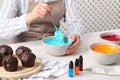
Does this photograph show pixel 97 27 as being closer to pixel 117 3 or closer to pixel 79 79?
pixel 117 3

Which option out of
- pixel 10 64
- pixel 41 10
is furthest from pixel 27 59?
pixel 41 10

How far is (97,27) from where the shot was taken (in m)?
2.51

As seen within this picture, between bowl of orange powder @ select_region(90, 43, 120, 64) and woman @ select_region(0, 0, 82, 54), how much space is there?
4.7 inches

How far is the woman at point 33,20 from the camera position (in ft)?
4.12

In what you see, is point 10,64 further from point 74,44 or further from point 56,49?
point 74,44

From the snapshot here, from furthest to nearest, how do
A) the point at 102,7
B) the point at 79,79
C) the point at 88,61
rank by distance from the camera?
the point at 102,7 < the point at 88,61 < the point at 79,79

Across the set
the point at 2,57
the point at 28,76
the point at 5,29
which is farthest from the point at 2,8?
the point at 28,76

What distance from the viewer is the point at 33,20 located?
48.1 inches

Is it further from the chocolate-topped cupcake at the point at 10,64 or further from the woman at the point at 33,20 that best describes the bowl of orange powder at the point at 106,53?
the chocolate-topped cupcake at the point at 10,64

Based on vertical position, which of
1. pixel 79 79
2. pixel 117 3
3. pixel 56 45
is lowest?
pixel 79 79

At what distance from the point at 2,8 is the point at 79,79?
612 millimetres

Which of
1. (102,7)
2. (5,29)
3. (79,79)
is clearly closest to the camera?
(79,79)

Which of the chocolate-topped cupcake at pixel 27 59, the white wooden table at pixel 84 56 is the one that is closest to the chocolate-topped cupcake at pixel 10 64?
the chocolate-topped cupcake at pixel 27 59

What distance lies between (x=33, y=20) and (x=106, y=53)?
0.37 metres
